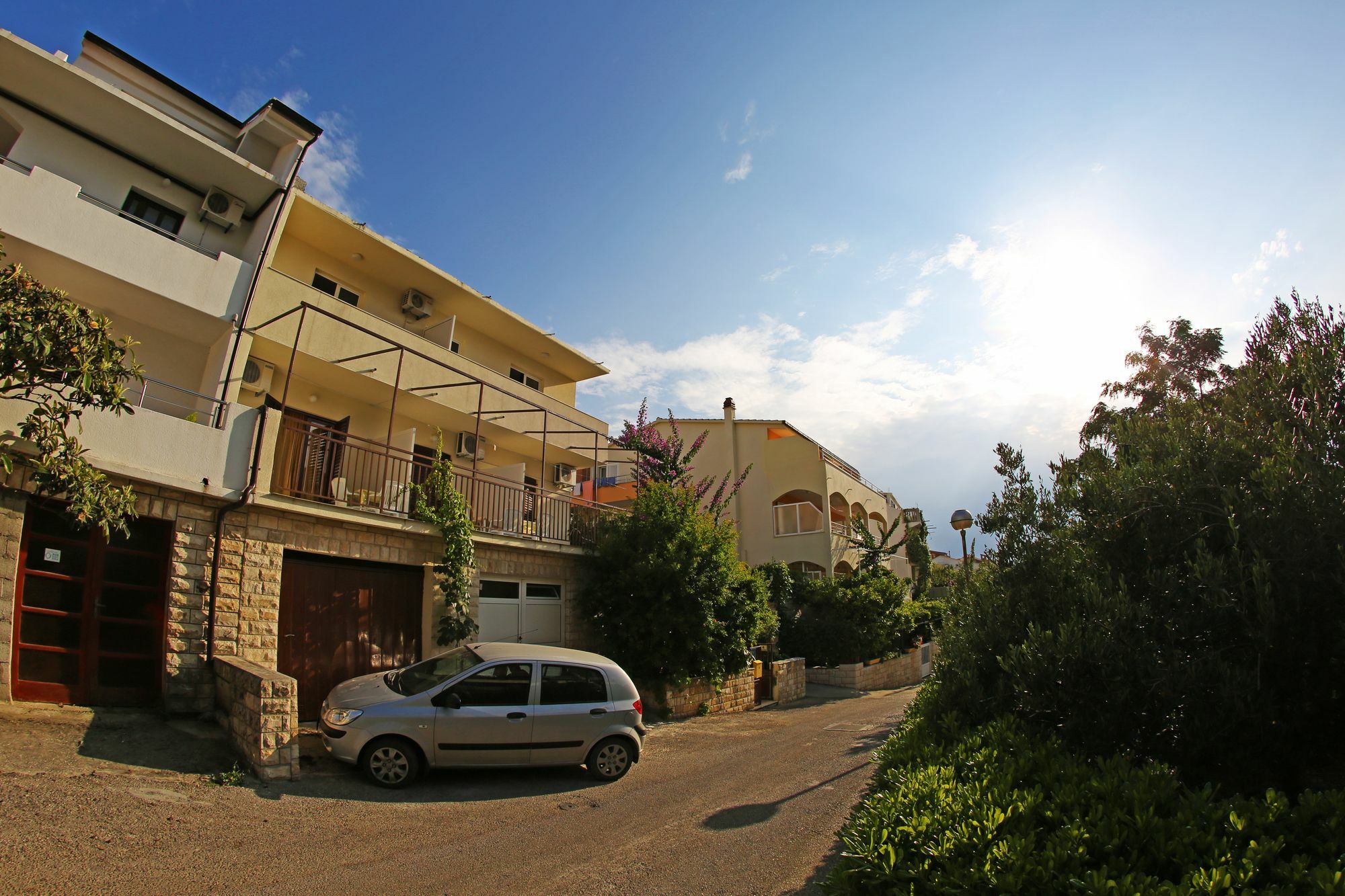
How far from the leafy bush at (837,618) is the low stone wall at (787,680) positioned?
2358 millimetres

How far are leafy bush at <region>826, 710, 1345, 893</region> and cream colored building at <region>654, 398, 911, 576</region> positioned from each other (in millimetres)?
22789

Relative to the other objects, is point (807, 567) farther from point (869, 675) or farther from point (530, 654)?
point (530, 654)

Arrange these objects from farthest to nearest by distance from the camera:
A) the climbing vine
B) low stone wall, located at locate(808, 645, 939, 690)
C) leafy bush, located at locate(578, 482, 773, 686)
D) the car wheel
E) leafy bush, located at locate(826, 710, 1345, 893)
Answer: low stone wall, located at locate(808, 645, 939, 690)
leafy bush, located at locate(578, 482, 773, 686)
the climbing vine
the car wheel
leafy bush, located at locate(826, 710, 1345, 893)

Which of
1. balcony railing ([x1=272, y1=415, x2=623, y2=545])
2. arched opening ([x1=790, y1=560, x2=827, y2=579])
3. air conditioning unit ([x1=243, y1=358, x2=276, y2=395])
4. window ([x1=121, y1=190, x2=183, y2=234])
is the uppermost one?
window ([x1=121, y1=190, x2=183, y2=234])

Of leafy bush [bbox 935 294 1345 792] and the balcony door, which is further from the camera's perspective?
the balcony door

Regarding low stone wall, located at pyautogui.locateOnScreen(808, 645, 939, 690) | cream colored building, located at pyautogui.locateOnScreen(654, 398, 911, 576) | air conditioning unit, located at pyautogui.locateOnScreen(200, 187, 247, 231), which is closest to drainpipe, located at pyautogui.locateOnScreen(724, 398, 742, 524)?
cream colored building, located at pyautogui.locateOnScreen(654, 398, 911, 576)

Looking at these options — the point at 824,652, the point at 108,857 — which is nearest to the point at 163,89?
the point at 108,857

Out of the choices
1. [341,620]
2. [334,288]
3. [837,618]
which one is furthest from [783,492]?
[341,620]

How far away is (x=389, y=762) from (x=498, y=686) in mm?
1420

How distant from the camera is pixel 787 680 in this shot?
18.3 meters

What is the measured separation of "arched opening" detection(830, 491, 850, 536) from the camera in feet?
94.2

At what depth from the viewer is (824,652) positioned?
21.7 meters

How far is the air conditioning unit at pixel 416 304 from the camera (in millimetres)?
16156

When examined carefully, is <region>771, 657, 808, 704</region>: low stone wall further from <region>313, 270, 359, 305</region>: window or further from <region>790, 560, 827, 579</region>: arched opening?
<region>313, 270, 359, 305</region>: window
